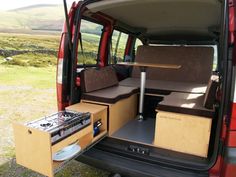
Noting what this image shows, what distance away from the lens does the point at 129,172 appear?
5.50 feet

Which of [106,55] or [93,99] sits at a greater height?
[106,55]

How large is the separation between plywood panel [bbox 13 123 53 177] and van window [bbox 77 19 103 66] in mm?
1176

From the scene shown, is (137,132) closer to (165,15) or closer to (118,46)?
(165,15)

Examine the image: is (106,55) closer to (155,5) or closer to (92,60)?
(92,60)

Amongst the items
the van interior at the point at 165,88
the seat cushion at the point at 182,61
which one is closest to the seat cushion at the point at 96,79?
the van interior at the point at 165,88


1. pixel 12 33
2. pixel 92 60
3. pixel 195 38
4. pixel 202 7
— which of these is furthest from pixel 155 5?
pixel 12 33

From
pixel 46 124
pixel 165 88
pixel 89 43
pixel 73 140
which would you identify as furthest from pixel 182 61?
pixel 46 124

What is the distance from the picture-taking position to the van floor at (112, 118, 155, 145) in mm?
2223

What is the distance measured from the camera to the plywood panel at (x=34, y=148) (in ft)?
4.81

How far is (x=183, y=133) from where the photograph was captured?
188 centimetres

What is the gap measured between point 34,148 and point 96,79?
1.26 meters

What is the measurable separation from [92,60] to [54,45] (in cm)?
1074

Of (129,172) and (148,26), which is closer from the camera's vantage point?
(129,172)

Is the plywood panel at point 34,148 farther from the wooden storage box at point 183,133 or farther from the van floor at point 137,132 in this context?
the wooden storage box at point 183,133
